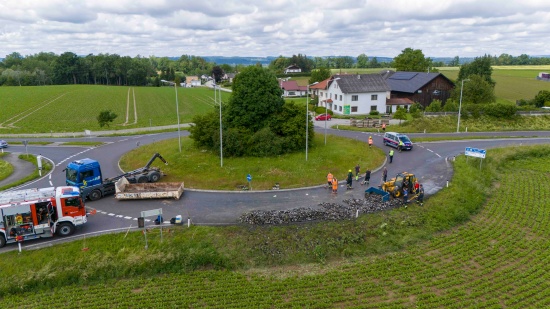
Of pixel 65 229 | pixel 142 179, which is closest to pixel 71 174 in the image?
pixel 142 179

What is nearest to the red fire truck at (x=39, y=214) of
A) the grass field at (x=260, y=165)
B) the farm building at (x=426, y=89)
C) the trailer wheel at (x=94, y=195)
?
the trailer wheel at (x=94, y=195)

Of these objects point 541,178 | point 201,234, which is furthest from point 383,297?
point 541,178

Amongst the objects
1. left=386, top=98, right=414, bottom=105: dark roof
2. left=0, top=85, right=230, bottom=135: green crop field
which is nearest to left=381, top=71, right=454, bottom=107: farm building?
left=386, top=98, right=414, bottom=105: dark roof

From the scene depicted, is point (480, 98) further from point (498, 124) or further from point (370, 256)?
point (370, 256)

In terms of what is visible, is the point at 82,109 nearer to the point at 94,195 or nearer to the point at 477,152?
→ the point at 94,195

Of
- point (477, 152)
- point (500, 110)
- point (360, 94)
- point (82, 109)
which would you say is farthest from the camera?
point (82, 109)

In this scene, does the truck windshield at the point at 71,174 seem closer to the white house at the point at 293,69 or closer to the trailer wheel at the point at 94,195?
the trailer wheel at the point at 94,195
